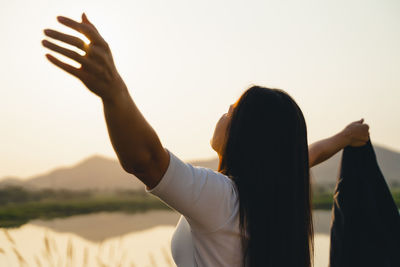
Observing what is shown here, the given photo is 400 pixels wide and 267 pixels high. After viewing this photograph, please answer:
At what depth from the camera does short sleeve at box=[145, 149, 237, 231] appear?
4.37ft

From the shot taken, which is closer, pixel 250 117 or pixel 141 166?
pixel 141 166

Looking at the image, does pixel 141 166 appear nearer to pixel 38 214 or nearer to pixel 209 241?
pixel 209 241

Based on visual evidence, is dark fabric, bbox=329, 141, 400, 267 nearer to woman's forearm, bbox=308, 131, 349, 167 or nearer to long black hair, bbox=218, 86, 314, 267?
woman's forearm, bbox=308, 131, 349, 167

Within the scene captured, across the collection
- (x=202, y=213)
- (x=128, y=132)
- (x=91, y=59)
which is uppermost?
(x=91, y=59)

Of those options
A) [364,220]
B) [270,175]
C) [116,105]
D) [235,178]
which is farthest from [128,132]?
[364,220]

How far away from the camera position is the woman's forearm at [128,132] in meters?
1.17

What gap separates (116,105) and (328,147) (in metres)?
2.06

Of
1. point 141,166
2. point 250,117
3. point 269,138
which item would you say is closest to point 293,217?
point 269,138

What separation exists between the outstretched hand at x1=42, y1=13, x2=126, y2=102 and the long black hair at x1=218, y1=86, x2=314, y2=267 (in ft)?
2.39

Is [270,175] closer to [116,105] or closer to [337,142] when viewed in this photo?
[116,105]

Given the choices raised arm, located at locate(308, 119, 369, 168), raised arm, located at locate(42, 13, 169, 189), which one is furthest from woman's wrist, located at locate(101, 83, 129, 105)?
raised arm, located at locate(308, 119, 369, 168)

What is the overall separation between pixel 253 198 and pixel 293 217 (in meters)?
0.22

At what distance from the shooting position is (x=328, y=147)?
289 cm

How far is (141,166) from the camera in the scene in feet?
4.06
